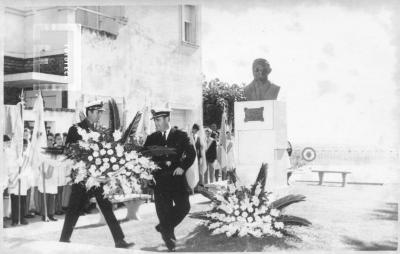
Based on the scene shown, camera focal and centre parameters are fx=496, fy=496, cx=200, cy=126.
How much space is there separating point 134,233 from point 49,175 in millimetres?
1763

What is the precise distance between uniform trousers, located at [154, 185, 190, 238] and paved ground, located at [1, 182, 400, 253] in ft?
0.98

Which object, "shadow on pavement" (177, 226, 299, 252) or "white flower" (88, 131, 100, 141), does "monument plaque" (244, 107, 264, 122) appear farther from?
"white flower" (88, 131, 100, 141)

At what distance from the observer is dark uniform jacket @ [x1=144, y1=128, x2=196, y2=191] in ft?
19.2

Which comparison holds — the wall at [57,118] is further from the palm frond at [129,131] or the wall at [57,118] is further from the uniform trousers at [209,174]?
the uniform trousers at [209,174]

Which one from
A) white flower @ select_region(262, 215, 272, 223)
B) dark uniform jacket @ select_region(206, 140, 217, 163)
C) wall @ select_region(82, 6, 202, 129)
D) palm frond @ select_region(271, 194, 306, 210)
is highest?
wall @ select_region(82, 6, 202, 129)

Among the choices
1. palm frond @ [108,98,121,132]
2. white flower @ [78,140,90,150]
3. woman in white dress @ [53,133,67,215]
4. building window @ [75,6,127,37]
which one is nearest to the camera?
white flower @ [78,140,90,150]

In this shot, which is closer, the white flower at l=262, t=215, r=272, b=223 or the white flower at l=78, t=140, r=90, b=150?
the white flower at l=78, t=140, r=90, b=150

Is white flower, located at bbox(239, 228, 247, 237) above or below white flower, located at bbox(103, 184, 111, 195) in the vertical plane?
below

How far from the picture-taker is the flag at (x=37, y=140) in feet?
21.6

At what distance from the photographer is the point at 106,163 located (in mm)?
5629

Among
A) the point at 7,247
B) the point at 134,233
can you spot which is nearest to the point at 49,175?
the point at 7,247

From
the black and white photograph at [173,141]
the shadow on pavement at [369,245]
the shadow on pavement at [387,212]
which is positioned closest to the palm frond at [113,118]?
the black and white photograph at [173,141]

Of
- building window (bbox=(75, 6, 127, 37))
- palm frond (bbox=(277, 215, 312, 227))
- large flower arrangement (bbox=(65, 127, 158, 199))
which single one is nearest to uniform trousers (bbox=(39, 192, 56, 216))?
large flower arrangement (bbox=(65, 127, 158, 199))

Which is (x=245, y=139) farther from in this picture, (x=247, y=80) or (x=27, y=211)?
(x=27, y=211)
